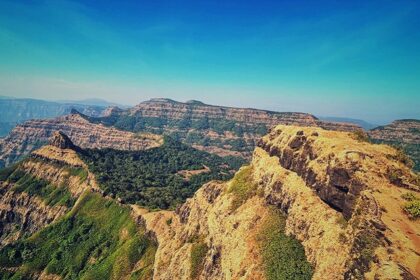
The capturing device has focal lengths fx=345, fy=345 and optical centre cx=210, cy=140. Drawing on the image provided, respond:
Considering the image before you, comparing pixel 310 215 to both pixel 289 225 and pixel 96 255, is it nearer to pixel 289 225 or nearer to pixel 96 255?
pixel 289 225

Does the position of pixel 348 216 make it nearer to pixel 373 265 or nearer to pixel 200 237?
pixel 373 265

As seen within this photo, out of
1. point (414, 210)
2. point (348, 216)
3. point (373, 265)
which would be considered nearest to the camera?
point (373, 265)

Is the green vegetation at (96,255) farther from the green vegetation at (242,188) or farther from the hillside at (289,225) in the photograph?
the green vegetation at (242,188)

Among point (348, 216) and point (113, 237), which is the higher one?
point (348, 216)

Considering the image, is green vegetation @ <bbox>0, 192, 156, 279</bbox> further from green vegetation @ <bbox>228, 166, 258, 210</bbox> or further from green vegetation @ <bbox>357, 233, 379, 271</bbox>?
green vegetation @ <bbox>357, 233, 379, 271</bbox>

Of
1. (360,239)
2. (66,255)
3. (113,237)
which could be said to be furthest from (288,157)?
(66,255)

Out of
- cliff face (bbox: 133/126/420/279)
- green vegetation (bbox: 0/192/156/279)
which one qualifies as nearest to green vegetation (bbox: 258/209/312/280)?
cliff face (bbox: 133/126/420/279)

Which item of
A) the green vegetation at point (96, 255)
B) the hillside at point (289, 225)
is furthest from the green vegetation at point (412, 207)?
the green vegetation at point (96, 255)
